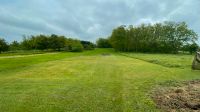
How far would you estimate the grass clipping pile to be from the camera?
8.18 m

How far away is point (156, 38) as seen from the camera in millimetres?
103375

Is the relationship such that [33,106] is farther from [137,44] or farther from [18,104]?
[137,44]

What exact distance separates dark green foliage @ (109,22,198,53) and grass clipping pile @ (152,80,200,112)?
9081 cm

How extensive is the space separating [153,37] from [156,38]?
1.17m

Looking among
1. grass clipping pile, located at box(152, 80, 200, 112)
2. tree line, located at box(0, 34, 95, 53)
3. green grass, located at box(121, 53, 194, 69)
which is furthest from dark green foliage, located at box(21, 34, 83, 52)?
grass clipping pile, located at box(152, 80, 200, 112)

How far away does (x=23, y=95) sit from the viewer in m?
10.1

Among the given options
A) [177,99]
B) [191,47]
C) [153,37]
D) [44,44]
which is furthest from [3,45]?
[177,99]

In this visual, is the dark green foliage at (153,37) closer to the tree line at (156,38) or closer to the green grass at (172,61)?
the tree line at (156,38)

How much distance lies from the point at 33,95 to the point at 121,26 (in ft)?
330

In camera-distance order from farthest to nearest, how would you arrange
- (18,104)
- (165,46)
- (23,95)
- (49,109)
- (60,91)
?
(165,46), (60,91), (23,95), (18,104), (49,109)

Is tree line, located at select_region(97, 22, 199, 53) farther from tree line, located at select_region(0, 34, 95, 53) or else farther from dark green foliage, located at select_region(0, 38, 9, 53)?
dark green foliage, located at select_region(0, 38, 9, 53)

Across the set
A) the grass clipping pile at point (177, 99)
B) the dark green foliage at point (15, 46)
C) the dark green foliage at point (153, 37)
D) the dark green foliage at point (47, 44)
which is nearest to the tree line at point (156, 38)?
the dark green foliage at point (153, 37)


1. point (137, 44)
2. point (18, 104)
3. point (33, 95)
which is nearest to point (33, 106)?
point (18, 104)

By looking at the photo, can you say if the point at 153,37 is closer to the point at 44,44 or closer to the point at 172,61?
the point at 44,44
